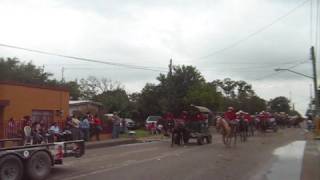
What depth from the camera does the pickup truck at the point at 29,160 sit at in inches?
591

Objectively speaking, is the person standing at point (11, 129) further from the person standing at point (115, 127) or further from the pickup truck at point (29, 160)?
the pickup truck at point (29, 160)

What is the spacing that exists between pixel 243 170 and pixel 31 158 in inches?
271

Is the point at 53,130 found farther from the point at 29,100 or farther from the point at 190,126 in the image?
the point at 190,126

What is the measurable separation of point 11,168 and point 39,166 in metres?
1.32

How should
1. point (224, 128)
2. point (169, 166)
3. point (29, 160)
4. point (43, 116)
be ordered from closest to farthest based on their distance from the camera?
1. point (29, 160)
2. point (169, 166)
3. point (224, 128)
4. point (43, 116)

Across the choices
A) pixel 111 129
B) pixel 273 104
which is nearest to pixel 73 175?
pixel 111 129

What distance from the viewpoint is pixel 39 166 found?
16.4 m

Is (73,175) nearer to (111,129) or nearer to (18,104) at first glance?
(18,104)

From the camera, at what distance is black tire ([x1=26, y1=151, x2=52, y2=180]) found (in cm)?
1585

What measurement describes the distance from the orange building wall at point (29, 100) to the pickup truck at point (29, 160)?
45.1 ft

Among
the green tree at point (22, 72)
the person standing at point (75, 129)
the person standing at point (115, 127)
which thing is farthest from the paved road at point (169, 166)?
the green tree at point (22, 72)

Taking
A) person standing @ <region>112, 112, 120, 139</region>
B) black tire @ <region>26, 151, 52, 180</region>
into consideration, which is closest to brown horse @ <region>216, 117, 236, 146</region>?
person standing @ <region>112, 112, 120, 139</region>

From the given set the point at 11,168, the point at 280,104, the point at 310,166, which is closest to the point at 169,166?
the point at 310,166

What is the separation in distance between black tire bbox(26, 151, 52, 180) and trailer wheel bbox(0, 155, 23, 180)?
1.25ft
